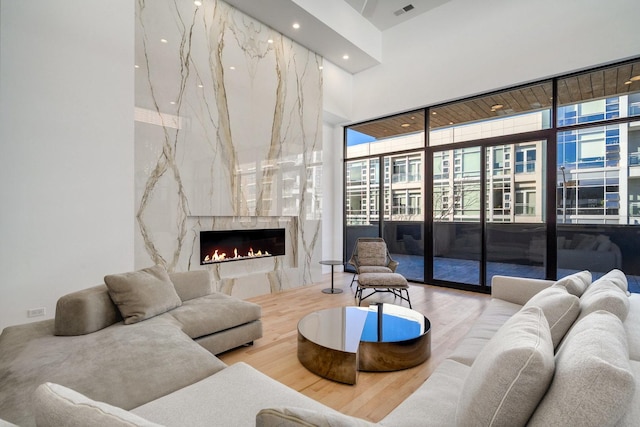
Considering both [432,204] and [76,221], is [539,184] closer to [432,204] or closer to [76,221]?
[432,204]

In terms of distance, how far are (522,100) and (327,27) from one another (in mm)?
3255

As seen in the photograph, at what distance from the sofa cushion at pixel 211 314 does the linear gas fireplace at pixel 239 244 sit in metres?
1.41

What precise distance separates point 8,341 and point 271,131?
3.98m

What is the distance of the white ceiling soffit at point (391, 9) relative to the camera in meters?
5.26

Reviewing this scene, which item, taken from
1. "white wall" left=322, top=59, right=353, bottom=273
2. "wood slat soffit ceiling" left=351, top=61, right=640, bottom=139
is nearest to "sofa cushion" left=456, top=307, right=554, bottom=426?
"wood slat soffit ceiling" left=351, top=61, right=640, bottom=139

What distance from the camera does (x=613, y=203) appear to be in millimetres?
3998

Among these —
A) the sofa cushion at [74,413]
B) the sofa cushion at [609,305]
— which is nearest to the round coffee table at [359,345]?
the sofa cushion at [609,305]

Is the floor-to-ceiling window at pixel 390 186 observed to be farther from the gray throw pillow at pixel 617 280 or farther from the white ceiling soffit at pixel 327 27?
the gray throw pillow at pixel 617 280

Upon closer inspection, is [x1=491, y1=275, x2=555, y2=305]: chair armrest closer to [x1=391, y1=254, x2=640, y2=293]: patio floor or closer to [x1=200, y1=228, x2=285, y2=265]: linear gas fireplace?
[x1=391, y1=254, x2=640, y2=293]: patio floor

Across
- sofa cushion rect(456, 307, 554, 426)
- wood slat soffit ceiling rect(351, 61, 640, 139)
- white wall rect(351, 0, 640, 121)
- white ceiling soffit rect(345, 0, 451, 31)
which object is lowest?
sofa cushion rect(456, 307, 554, 426)

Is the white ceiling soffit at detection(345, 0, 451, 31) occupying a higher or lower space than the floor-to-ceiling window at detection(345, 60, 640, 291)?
higher

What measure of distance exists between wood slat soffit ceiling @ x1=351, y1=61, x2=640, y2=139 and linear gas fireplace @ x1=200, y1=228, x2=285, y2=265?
122 inches

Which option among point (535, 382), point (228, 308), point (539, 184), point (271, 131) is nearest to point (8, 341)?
point (228, 308)

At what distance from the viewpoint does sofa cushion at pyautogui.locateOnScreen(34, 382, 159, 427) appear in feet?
2.10
